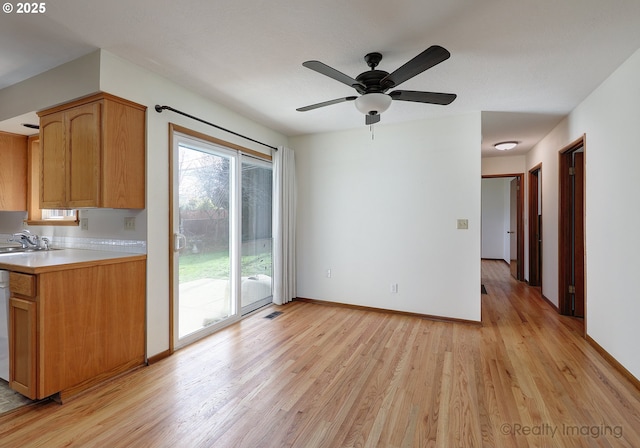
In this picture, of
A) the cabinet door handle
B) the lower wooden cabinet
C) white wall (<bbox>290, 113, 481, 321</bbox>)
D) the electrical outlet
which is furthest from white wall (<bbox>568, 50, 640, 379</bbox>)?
the electrical outlet

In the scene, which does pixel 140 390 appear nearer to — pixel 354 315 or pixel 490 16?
pixel 354 315

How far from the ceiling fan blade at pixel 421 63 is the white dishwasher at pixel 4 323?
2.99m

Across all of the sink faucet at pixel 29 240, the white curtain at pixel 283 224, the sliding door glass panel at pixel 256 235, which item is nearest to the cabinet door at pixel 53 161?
the sink faucet at pixel 29 240

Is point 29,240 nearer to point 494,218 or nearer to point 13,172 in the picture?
point 13,172

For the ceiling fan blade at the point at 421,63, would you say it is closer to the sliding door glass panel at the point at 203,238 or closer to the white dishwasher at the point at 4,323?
the sliding door glass panel at the point at 203,238

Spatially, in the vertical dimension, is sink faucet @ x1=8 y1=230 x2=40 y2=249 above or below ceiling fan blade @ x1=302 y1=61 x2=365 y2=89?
below

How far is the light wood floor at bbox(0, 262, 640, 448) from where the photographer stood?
69.6 inches

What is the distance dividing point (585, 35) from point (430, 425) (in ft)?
9.00

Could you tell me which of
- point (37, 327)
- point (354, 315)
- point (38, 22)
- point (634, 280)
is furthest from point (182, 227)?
point (634, 280)

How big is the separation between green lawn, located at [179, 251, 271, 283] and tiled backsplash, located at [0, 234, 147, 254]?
431mm

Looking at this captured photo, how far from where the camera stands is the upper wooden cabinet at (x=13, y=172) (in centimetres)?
346

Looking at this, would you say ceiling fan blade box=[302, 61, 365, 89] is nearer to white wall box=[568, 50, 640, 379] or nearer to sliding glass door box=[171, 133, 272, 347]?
sliding glass door box=[171, 133, 272, 347]

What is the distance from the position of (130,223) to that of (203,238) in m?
0.74

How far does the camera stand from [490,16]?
1910 mm
